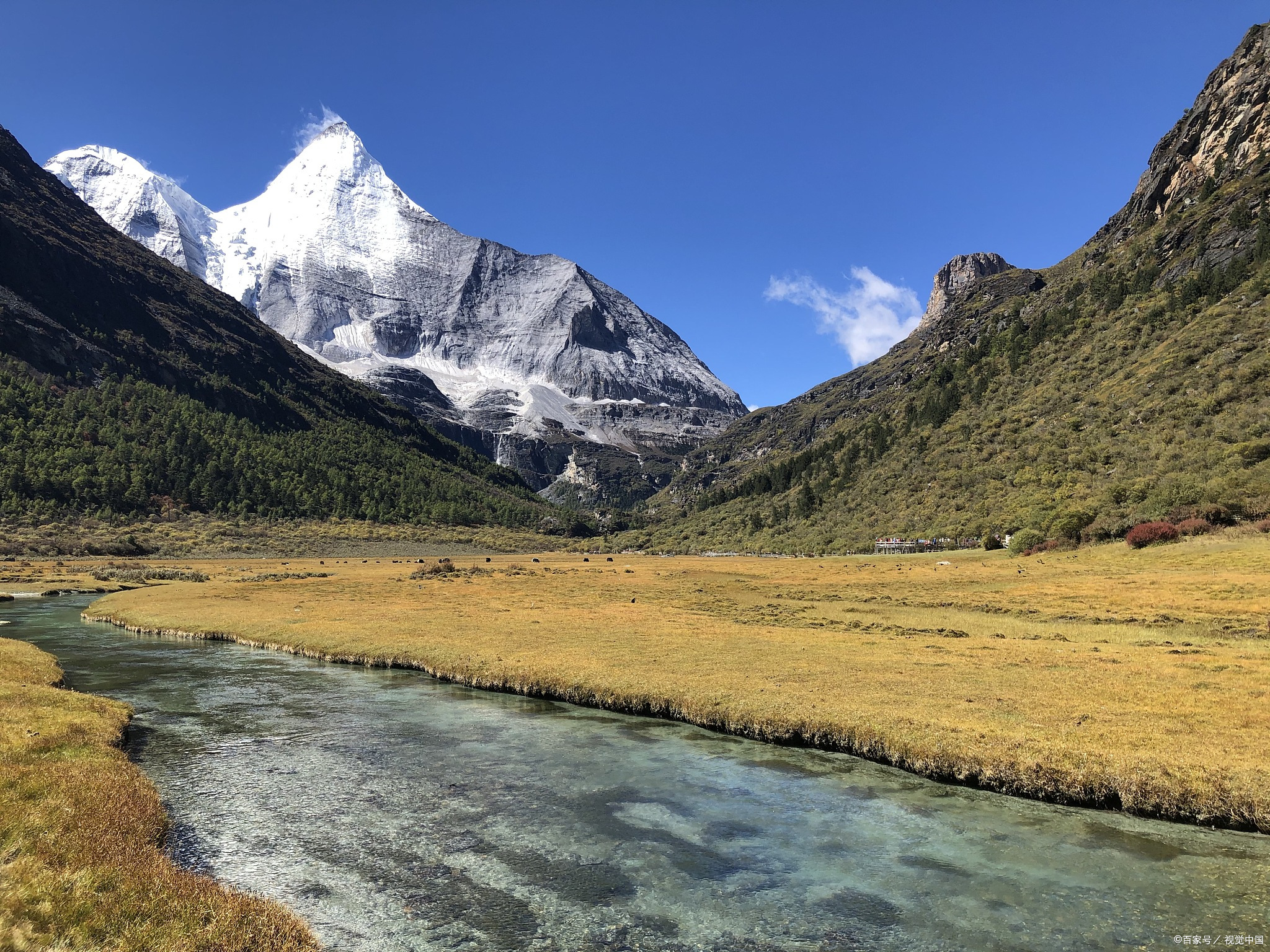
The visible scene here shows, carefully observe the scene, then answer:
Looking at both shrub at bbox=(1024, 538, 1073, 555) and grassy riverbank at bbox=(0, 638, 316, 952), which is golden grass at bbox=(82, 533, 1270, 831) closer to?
shrub at bbox=(1024, 538, 1073, 555)

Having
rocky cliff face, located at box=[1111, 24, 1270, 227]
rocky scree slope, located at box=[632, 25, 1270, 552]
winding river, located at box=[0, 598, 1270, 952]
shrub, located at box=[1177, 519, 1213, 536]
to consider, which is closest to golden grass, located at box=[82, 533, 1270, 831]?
winding river, located at box=[0, 598, 1270, 952]

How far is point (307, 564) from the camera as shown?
5704 inches

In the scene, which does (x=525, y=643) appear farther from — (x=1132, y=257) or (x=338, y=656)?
(x=1132, y=257)

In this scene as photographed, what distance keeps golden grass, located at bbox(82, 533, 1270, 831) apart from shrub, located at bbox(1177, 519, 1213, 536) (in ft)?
6.54

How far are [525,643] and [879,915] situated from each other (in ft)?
105

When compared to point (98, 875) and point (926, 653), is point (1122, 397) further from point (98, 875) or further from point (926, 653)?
point (98, 875)

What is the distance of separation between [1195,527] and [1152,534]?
3658 mm

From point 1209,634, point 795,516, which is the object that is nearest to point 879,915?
point 1209,634

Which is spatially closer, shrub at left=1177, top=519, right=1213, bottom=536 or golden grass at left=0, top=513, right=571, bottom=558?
shrub at left=1177, top=519, right=1213, bottom=536

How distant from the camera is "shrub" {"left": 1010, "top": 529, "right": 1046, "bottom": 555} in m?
86.6

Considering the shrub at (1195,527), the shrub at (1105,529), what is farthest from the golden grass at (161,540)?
the shrub at (1195,527)

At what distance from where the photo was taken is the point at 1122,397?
10850 cm

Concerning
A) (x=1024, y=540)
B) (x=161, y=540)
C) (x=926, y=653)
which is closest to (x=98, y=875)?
(x=926, y=653)

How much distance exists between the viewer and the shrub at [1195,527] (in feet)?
223
